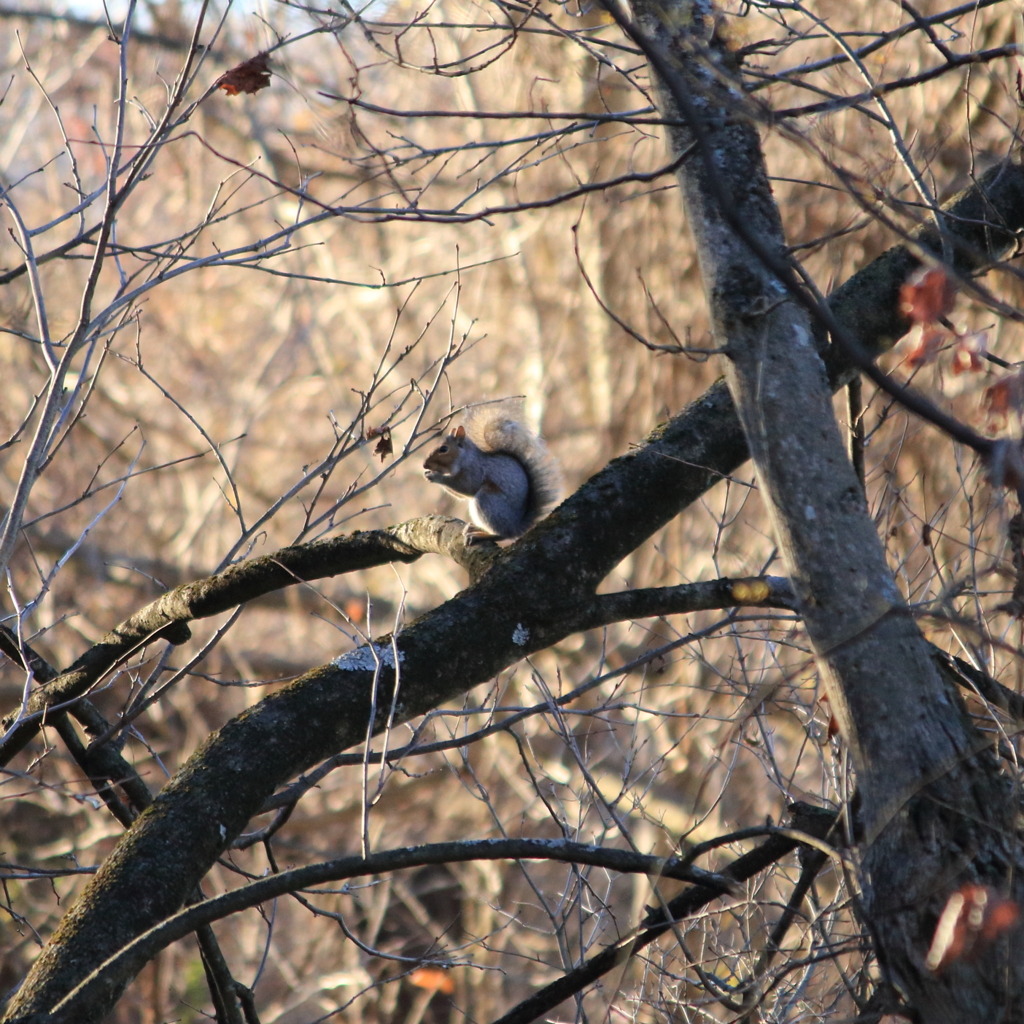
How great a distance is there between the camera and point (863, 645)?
176cm

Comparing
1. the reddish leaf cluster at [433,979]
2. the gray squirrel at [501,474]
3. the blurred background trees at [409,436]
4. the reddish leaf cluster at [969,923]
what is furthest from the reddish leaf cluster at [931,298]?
the reddish leaf cluster at [433,979]

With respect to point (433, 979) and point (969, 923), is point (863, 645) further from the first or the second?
point (433, 979)

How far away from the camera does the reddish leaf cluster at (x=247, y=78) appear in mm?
2590

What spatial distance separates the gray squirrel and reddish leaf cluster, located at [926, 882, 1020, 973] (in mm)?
2719

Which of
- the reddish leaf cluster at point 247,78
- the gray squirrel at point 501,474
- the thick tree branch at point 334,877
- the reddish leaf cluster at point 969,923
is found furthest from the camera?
the gray squirrel at point 501,474

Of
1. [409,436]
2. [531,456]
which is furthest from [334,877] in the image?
[409,436]

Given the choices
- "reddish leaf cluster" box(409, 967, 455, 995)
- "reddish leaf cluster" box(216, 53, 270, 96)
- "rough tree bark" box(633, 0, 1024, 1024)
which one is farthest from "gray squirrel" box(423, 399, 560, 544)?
"reddish leaf cluster" box(409, 967, 455, 995)

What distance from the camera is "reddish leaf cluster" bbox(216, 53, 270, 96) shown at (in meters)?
2.59

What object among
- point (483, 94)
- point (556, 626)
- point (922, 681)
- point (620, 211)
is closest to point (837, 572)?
point (922, 681)

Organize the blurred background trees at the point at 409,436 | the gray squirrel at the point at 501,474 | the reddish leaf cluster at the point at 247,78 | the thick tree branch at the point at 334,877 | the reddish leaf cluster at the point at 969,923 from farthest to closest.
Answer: the blurred background trees at the point at 409,436 → the gray squirrel at the point at 501,474 → the reddish leaf cluster at the point at 247,78 → the thick tree branch at the point at 334,877 → the reddish leaf cluster at the point at 969,923

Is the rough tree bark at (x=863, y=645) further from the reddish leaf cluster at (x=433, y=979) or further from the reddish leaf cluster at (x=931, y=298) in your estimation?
the reddish leaf cluster at (x=433, y=979)

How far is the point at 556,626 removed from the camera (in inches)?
88.5

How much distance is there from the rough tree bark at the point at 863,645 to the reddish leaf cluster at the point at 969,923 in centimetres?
3

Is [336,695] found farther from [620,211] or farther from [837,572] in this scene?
[620,211]
